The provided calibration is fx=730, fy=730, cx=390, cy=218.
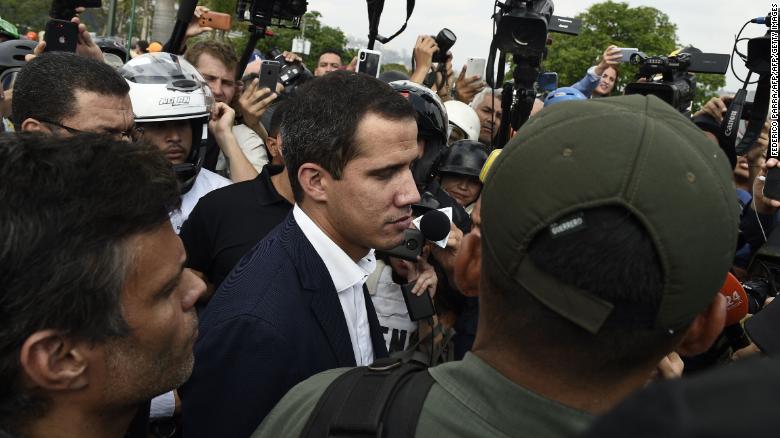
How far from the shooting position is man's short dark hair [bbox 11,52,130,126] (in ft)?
10.00

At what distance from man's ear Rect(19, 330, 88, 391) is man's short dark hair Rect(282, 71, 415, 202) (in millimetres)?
1134

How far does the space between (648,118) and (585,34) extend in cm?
4059

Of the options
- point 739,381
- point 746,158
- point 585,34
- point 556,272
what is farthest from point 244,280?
point 585,34

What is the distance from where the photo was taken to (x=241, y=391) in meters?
1.83

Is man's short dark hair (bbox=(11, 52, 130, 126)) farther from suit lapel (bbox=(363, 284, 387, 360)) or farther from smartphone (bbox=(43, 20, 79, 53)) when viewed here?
suit lapel (bbox=(363, 284, 387, 360))

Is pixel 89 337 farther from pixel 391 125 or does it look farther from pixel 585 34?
pixel 585 34

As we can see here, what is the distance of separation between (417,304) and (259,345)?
1299 mm

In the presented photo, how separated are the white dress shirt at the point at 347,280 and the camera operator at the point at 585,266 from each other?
103 cm

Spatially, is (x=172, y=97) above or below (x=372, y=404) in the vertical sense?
above

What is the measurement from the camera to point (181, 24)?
5.30 meters

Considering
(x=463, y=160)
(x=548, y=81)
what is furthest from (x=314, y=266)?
(x=548, y=81)

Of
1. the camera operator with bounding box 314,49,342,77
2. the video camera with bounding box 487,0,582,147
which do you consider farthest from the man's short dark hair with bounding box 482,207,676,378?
the camera operator with bounding box 314,49,342,77

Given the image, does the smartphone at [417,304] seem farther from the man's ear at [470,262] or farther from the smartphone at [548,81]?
the smartphone at [548,81]

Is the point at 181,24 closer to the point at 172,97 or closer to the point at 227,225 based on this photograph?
the point at 172,97
